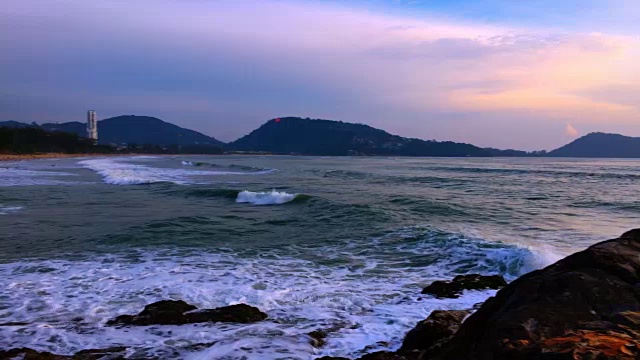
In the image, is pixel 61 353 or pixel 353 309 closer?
pixel 61 353

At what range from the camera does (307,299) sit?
24.8ft

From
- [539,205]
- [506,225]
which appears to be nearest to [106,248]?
[506,225]

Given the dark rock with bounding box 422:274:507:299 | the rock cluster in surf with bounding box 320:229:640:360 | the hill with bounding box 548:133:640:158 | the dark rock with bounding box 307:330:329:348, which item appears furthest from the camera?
the hill with bounding box 548:133:640:158

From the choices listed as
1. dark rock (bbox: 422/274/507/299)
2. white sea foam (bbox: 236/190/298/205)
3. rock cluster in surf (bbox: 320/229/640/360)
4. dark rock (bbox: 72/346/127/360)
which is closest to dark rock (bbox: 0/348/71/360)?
dark rock (bbox: 72/346/127/360)

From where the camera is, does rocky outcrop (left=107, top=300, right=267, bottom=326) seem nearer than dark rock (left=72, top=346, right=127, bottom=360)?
No

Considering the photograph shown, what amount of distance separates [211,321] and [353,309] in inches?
82.6

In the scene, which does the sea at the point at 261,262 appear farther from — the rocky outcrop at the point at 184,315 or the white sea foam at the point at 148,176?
the white sea foam at the point at 148,176

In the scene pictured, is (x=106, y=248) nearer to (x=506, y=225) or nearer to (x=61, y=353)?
(x=61, y=353)

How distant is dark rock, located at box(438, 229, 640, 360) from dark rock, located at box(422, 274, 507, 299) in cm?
353

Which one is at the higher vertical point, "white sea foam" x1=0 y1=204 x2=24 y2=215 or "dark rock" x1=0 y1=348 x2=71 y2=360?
"dark rock" x1=0 y1=348 x2=71 y2=360

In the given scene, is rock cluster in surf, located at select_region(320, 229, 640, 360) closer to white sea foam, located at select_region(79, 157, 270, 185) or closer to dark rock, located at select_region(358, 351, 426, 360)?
dark rock, located at select_region(358, 351, 426, 360)

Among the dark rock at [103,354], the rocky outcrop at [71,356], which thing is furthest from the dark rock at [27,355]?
the dark rock at [103,354]

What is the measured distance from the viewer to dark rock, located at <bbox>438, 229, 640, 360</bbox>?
281 cm

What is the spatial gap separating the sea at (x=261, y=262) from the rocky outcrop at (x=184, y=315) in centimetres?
19
